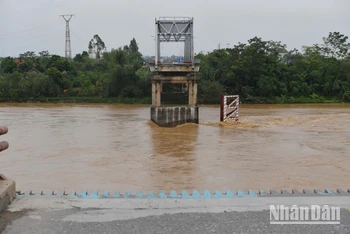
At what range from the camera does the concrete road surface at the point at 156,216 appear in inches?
130

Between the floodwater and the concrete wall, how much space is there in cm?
393

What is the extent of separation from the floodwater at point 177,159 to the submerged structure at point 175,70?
4113mm

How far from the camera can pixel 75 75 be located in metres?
60.0

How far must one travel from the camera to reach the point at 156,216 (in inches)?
140

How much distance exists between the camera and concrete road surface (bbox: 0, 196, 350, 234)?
130 inches

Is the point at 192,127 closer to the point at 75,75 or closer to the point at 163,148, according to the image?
the point at 163,148

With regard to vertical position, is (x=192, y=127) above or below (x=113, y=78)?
below

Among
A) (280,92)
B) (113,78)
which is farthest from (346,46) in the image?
(113,78)

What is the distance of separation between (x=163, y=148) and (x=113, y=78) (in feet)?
115

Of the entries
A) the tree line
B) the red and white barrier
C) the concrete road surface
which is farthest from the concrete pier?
the tree line

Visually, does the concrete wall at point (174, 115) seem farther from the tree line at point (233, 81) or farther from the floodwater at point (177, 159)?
the tree line at point (233, 81)

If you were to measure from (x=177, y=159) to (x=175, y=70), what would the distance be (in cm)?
1325

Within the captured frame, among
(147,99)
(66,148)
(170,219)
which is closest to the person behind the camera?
(170,219)

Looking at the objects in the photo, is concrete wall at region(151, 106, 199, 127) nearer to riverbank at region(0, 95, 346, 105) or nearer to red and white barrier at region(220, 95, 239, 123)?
red and white barrier at region(220, 95, 239, 123)
